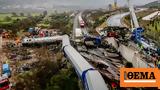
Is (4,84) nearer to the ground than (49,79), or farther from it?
nearer to the ground

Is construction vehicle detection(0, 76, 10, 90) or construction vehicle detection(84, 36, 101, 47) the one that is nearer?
construction vehicle detection(0, 76, 10, 90)

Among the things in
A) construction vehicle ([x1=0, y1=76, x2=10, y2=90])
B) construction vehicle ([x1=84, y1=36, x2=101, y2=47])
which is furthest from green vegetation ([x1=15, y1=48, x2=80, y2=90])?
construction vehicle ([x1=84, y1=36, x2=101, y2=47])

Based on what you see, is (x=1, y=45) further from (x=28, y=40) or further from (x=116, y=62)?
(x=116, y=62)

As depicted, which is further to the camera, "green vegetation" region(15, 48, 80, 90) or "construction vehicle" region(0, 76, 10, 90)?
"construction vehicle" region(0, 76, 10, 90)

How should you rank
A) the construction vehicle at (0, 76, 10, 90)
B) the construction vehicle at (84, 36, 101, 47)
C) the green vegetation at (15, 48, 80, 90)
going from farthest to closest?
the construction vehicle at (84, 36, 101, 47), the construction vehicle at (0, 76, 10, 90), the green vegetation at (15, 48, 80, 90)

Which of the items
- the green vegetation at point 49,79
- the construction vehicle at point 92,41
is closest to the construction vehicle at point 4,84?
the green vegetation at point 49,79

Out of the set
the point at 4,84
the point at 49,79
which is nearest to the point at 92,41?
the point at 49,79

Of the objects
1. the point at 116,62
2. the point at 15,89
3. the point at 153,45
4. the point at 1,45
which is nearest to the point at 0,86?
the point at 15,89

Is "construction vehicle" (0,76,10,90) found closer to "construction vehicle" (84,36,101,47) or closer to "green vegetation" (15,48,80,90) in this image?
"green vegetation" (15,48,80,90)

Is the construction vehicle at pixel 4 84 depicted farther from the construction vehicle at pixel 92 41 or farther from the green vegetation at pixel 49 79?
the construction vehicle at pixel 92 41

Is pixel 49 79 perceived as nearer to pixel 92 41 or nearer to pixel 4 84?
pixel 4 84

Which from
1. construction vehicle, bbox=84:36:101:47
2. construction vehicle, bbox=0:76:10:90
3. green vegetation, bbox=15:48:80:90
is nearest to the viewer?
green vegetation, bbox=15:48:80:90
